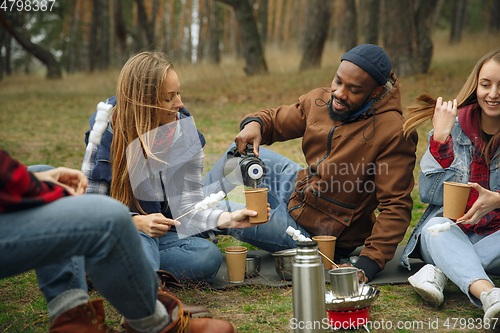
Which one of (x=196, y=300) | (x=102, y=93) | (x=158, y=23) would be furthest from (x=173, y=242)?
(x=158, y=23)

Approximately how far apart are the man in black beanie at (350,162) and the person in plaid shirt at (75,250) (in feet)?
4.51

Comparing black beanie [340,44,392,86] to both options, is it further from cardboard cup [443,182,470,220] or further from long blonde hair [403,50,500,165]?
cardboard cup [443,182,470,220]

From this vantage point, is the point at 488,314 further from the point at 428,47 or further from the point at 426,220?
the point at 428,47

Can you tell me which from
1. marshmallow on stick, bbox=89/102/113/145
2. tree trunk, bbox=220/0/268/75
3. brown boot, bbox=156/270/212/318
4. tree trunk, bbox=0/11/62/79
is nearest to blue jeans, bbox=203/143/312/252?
brown boot, bbox=156/270/212/318

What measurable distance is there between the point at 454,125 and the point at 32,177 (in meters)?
2.44

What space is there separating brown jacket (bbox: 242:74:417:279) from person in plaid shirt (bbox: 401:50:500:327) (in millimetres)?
152

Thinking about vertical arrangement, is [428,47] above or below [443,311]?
above

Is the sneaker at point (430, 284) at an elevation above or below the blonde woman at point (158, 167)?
below

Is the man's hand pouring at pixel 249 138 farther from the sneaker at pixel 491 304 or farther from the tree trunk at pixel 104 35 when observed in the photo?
the tree trunk at pixel 104 35

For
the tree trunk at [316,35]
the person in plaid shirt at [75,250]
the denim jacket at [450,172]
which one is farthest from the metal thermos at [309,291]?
the tree trunk at [316,35]

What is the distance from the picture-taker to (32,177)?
1557mm

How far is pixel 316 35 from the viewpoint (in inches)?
497

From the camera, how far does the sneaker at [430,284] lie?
2418 millimetres

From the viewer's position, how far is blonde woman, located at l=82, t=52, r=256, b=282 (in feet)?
8.39
